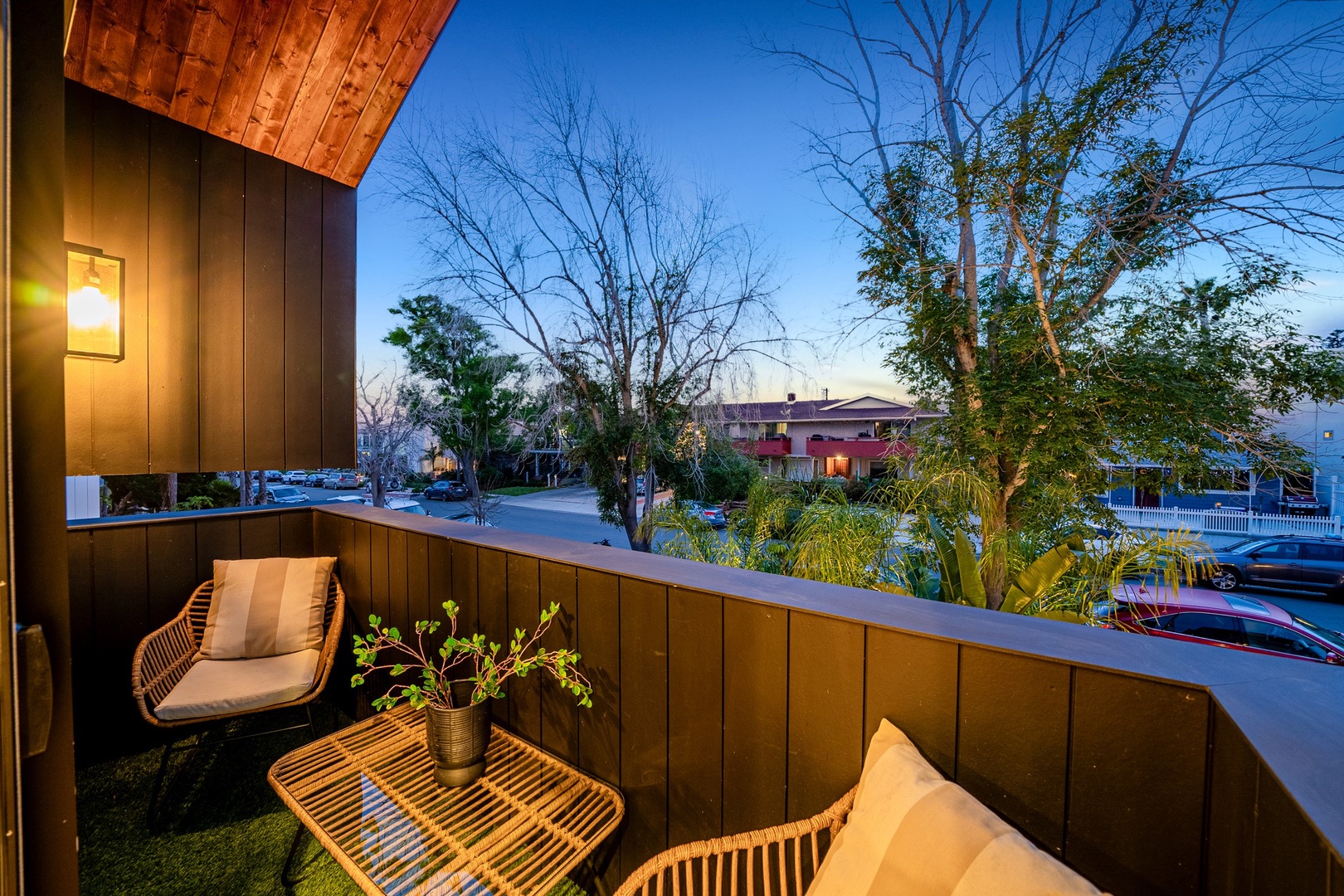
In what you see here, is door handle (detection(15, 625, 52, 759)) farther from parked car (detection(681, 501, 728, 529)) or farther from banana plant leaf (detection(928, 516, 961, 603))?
parked car (detection(681, 501, 728, 529))

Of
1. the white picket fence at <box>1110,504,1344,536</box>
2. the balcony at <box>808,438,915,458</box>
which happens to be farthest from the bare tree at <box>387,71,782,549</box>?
the balcony at <box>808,438,915,458</box>

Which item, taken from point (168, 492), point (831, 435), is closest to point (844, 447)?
point (831, 435)

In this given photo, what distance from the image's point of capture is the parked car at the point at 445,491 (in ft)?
56.5

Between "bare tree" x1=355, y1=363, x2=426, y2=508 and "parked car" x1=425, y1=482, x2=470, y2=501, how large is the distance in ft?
20.5

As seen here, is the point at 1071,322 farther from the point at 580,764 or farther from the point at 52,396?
the point at 52,396

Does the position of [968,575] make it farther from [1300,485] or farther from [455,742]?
[1300,485]

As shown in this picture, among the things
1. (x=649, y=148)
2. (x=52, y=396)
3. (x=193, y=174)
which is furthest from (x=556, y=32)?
(x=52, y=396)

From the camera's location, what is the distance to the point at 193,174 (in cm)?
236

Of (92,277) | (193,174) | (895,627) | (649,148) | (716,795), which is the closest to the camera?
(895,627)

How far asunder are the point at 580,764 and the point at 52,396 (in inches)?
59.4

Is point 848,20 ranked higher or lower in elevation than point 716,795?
higher

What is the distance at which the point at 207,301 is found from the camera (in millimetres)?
2395

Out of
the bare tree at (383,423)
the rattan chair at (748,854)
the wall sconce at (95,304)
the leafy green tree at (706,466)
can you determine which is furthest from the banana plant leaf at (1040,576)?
the bare tree at (383,423)

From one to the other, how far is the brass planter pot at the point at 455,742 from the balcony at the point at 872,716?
26 cm
